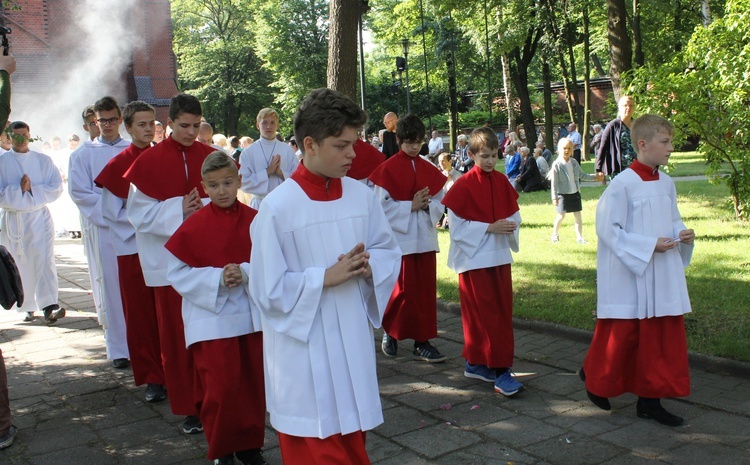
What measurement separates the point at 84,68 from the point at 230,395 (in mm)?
35024

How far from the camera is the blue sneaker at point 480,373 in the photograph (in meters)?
6.34

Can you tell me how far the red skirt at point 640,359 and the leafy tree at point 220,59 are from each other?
5609cm

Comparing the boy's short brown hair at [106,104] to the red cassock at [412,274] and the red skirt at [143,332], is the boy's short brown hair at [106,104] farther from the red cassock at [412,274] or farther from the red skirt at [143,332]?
the red cassock at [412,274]

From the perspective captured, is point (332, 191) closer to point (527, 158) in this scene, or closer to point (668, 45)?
point (527, 158)

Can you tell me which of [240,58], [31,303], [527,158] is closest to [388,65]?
[240,58]

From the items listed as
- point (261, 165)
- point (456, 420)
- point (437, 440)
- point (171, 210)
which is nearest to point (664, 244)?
point (456, 420)

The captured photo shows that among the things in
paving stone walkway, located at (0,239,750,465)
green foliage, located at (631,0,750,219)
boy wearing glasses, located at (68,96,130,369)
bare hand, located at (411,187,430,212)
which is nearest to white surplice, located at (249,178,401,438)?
paving stone walkway, located at (0,239,750,465)

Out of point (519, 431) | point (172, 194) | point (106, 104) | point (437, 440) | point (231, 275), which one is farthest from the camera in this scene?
point (106, 104)

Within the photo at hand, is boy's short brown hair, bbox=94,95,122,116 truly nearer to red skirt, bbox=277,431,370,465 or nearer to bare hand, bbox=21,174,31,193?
bare hand, bbox=21,174,31,193

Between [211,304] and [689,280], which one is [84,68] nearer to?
[689,280]

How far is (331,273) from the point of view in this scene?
138 inches

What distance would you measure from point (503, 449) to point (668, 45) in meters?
37.7

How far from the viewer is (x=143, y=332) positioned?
247 inches

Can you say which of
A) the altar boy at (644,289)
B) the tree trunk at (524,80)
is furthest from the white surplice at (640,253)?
the tree trunk at (524,80)
